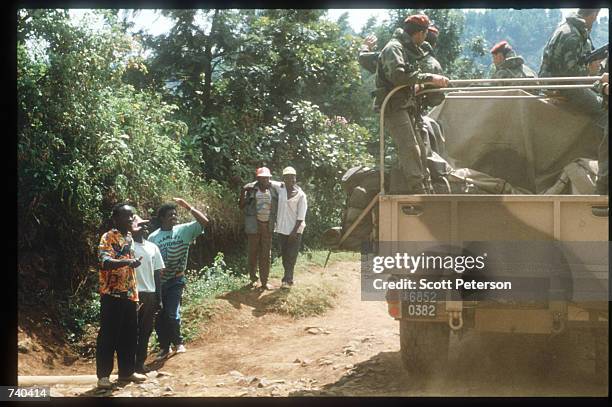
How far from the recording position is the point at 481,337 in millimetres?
6660

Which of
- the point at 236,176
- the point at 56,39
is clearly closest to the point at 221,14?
the point at 236,176

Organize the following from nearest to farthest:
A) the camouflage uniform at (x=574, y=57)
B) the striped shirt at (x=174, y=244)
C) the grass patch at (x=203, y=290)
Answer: the camouflage uniform at (x=574, y=57), the striped shirt at (x=174, y=244), the grass patch at (x=203, y=290)

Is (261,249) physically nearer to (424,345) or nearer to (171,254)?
(171,254)

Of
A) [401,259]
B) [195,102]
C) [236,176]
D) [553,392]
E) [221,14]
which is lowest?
[553,392]

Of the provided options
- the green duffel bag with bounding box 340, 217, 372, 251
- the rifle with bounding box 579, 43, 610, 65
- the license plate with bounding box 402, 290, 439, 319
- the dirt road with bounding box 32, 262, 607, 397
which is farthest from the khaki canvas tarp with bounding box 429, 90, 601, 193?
the license plate with bounding box 402, 290, 439, 319

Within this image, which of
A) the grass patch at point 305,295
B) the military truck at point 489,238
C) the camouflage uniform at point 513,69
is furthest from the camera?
the grass patch at point 305,295

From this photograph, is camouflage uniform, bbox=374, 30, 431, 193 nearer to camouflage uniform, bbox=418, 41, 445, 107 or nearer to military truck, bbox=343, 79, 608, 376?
camouflage uniform, bbox=418, 41, 445, 107

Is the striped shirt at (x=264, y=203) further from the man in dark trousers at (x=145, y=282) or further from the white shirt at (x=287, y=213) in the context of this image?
the man in dark trousers at (x=145, y=282)

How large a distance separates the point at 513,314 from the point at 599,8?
9.12 ft

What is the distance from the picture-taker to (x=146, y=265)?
6.18 m

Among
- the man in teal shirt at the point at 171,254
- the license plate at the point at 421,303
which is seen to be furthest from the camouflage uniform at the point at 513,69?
the license plate at the point at 421,303

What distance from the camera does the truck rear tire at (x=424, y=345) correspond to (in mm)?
5488

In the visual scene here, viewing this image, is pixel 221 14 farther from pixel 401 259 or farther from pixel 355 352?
pixel 401 259

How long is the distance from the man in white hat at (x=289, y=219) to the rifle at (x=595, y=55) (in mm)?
3476
